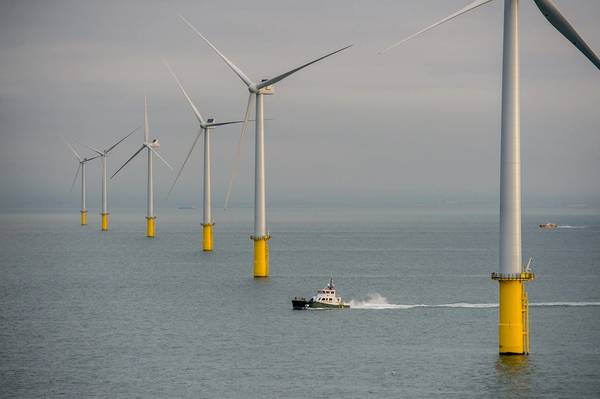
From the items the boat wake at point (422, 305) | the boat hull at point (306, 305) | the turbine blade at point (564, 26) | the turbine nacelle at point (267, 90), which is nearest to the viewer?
the turbine blade at point (564, 26)

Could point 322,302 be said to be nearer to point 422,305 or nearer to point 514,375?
point 422,305

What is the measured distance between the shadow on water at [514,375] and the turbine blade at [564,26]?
77.5ft

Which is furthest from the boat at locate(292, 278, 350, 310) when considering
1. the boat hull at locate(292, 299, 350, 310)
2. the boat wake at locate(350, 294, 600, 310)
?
the boat wake at locate(350, 294, 600, 310)

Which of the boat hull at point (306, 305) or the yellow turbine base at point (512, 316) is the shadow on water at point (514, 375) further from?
the boat hull at point (306, 305)

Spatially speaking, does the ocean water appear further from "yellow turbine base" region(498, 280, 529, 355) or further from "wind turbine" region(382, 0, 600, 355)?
"wind turbine" region(382, 0, 600, 355)

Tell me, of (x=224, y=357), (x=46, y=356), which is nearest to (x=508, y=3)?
(x=224, y=357)

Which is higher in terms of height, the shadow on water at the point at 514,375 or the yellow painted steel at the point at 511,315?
the yellow painted steel at the point at 511,315

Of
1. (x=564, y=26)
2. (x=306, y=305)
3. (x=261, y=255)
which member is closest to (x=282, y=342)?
(x=306, y=305)

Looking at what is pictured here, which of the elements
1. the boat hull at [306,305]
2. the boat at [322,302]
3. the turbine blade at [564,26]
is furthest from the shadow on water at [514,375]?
the boat at [322,302]

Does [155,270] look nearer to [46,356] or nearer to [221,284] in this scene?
[221,284]

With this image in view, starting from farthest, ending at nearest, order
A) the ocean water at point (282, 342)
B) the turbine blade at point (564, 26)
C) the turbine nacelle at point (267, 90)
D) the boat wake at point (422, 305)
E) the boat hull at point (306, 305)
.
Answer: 1. the turbine nacelle at point (267, 90)
2. the boat wake at point (422, 305)
3. the boat hull at point (306, 305)
4. the ocean water at point (282, 342)
5. the turbine blade at point (564, 26)

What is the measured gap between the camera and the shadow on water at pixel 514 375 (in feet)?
235

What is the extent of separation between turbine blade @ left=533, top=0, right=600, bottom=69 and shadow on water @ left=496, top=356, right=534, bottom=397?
930 inches

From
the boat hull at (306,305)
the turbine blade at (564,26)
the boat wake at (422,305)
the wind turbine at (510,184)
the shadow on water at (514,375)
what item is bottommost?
the shadow on water at (514,375)
